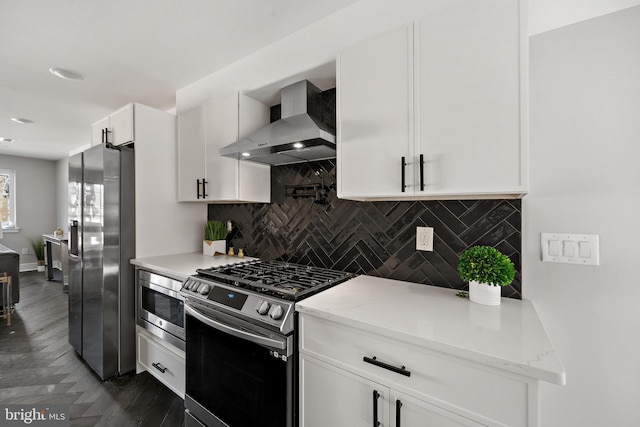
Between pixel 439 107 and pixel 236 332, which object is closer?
pixel 439 107

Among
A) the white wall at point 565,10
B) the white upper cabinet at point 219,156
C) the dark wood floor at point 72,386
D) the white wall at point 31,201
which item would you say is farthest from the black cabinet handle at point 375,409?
the white wall at point 31,201

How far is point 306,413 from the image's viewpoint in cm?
122

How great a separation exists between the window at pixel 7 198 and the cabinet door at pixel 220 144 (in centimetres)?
674

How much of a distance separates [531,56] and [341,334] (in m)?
1.51

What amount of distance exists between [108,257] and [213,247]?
778 millimetres

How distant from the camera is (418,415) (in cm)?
95

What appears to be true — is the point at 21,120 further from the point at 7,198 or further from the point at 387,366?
the point at 387,366

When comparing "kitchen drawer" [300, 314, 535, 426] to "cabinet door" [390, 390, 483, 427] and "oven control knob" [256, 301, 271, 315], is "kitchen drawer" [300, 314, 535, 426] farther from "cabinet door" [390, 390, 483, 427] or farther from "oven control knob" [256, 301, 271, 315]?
"oven control knob" [256, 301, 271, 315]

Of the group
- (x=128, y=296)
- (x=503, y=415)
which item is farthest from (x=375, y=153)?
(x=128, y=296)

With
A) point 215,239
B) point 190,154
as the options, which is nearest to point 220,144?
point 190,154

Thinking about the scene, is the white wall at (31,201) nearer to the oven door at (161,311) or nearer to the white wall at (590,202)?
the oven door at (161,311)

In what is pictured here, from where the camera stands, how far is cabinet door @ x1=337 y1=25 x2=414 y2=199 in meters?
1.31

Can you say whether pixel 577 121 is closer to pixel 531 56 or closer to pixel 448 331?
pixel 531 56

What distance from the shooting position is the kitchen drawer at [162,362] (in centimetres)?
186
